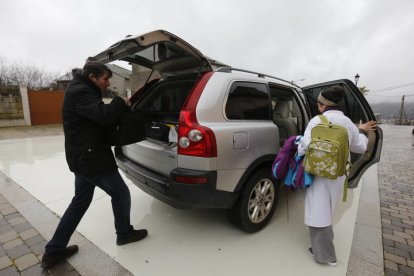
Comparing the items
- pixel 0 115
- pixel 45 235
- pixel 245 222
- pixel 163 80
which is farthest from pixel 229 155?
pixel 0 115

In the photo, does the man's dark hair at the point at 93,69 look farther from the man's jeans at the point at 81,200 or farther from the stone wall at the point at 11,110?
the stone wall at the point at 11,110

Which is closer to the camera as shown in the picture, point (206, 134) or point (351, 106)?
point (206, 134)

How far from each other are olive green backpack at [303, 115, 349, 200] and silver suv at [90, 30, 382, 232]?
23.6 inches

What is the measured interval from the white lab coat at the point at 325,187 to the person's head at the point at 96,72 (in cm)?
181

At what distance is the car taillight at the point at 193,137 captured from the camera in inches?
80.5

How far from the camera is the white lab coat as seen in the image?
206 cm

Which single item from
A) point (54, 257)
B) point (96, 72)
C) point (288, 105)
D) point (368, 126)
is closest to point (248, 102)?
point (368, 126)

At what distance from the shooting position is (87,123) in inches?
77.2

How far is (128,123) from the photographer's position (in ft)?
6.94

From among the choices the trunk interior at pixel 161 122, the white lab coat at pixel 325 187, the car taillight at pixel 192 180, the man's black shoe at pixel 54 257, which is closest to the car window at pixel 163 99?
the trunk interior at pixel 161 122

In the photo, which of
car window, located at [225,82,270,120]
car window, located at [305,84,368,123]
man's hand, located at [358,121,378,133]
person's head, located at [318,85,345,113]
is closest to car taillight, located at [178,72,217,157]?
car window, located at [225,82,270,120]

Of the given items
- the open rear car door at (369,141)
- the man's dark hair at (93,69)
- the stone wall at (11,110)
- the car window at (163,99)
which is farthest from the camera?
the stone wall at (11,110)

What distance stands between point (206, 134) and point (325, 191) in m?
1.15

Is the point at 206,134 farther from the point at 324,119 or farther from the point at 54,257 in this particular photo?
the point at 54,257
